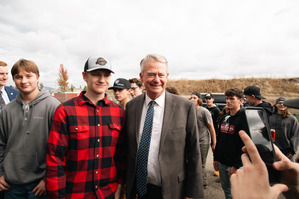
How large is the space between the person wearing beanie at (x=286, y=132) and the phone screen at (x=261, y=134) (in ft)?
12.7

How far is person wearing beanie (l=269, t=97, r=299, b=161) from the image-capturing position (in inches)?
145

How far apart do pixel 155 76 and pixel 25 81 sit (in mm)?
1694

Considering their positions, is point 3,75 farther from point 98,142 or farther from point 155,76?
point 155,76

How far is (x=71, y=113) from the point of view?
67.5 inches

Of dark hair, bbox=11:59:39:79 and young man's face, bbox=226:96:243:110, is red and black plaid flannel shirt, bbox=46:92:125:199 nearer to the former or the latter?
dark hair, bbox=11:59:39:79

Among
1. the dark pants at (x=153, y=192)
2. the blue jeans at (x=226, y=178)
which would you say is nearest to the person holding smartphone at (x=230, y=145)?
the blue jeans at (x=226, y=178)

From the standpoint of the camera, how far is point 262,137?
2.89 feet

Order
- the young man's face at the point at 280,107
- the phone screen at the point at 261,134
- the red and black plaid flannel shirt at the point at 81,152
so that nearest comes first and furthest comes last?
the phone screen at the point at 261,134
the red and black plaid flannel shirt at the point at 81,152
the young man's face at the point at 280,107

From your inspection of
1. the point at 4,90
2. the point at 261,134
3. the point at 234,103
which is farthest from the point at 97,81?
the point at 234,103

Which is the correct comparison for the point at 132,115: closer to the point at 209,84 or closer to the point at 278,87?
the point at 209,84

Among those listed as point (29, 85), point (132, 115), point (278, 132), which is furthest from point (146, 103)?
point (278, 132)

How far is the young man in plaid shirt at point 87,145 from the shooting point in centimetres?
162

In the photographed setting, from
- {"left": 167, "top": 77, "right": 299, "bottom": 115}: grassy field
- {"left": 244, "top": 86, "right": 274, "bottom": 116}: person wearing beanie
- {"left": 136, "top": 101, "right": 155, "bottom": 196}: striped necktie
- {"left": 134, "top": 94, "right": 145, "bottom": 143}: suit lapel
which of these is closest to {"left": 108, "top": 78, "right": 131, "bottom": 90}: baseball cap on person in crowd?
{"left": 134, "top": 94, "right": 145, "bottom": 143}: suit lapel

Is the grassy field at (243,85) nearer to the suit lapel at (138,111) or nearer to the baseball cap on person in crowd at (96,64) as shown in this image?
the suit lapel at (138,111)
